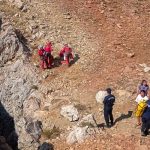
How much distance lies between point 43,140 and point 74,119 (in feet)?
6.62

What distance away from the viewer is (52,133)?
24281 mm

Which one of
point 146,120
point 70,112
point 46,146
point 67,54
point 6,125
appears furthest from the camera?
point 6,125

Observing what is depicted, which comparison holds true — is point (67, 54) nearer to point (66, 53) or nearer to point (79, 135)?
point (66, 53)

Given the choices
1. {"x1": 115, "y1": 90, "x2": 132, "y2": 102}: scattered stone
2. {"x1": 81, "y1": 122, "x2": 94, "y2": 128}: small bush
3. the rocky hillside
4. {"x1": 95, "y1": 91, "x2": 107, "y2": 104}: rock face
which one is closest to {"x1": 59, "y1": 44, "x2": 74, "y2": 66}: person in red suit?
the rocky hillside

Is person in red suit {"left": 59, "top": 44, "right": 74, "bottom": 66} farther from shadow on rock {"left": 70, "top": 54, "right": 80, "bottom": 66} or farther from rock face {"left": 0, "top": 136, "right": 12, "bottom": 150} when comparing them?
rock face {"left": 0, "top": 136, "right": 12, "bottom": 150}

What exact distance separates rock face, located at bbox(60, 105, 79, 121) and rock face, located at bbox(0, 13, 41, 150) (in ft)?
7.60

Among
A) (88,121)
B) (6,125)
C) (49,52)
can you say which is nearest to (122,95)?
(88,121)

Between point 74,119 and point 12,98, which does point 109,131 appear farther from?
point 12,98

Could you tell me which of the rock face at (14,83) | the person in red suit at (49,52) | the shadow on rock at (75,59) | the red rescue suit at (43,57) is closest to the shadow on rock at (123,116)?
the rock face at (14,83)

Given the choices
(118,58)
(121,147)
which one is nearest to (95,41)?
(118,58)

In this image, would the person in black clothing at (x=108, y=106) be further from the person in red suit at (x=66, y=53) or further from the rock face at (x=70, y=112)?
the person in red suit at (x=66, y=53)

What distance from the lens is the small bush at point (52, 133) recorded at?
24.0m

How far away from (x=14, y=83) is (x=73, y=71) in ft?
13.8

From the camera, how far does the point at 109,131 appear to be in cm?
2317
